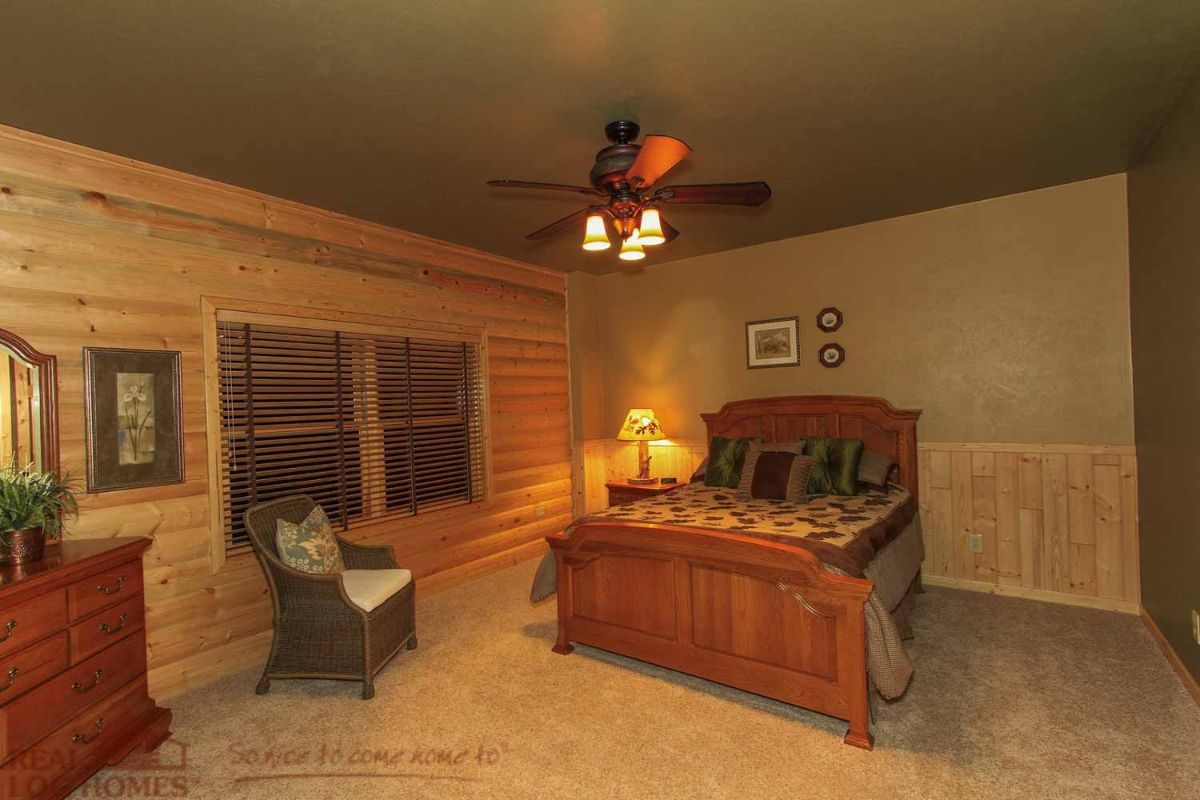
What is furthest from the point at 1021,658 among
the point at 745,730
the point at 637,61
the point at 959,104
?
the point at 637,61

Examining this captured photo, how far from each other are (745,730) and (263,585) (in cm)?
270

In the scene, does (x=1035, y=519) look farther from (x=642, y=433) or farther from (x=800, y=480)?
(x=642, y=433)

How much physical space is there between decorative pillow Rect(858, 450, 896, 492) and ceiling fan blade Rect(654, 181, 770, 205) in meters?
2.36

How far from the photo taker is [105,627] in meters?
2.39

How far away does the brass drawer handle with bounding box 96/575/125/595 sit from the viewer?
2.38m

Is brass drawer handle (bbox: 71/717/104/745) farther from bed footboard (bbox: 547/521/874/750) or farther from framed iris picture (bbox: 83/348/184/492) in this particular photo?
bed footboard (bbox: 547/521/874/750)

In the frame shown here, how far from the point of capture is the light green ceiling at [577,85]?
2.00 m

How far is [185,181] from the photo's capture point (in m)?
3.18

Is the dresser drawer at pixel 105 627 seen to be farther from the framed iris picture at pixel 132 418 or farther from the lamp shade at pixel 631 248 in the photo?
the lamp shade at pixel 631 248

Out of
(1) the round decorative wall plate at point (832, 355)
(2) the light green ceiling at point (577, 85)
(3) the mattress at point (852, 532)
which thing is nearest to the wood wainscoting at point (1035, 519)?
(3) the mattress at point (852, 532)

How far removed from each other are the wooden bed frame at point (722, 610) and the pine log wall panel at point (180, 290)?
1.62 m

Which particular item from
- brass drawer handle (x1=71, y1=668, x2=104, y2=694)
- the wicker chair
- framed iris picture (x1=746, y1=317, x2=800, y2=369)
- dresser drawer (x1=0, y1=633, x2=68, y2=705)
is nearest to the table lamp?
framed iris picture (x1=746, y1=317, x2=800, y2=369)

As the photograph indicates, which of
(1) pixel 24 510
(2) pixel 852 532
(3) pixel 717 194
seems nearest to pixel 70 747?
(1) pixel 24 510

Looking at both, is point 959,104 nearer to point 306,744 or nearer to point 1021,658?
point 1021,658
